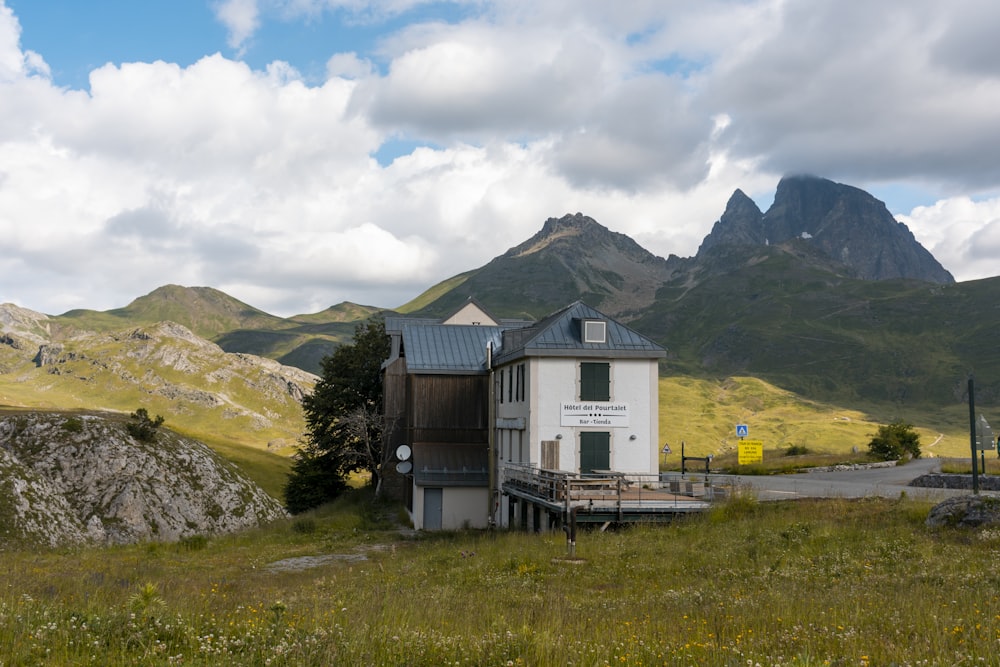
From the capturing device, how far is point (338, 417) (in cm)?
5394

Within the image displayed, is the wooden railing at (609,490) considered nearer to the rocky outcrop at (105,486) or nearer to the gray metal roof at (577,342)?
the gray metal roof at (577,342)

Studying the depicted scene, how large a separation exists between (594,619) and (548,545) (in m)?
12.3

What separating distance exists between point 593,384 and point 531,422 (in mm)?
3275

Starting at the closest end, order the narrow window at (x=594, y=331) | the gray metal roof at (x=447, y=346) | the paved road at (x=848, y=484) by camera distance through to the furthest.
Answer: the paved road at (x=848, y=484), the narrow window at (x=594, y=331), the gray metal roof at (x=447, y=346)

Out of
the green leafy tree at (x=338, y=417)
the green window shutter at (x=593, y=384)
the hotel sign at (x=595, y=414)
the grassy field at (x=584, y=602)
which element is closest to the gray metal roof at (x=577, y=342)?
the green window shutter at (x=593, y=384)

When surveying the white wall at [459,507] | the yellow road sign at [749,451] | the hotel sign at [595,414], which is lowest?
the white wall at [459,507]

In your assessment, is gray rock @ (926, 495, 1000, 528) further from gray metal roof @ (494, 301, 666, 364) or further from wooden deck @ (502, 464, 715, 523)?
gray metal roof @ (494, 301, 666, 364)

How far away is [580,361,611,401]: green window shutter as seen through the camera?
35344mm

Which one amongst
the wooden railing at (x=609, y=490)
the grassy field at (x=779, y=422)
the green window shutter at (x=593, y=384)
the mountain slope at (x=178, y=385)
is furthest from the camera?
the mountain slope at (x=178, y=385)

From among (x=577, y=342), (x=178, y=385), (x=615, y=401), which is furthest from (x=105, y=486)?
(x=178, y=385)

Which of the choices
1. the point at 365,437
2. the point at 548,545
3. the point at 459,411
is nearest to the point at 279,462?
the point at 365,437

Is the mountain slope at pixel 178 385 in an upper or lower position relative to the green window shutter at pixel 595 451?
upper

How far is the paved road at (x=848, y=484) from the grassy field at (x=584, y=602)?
4.62 meters

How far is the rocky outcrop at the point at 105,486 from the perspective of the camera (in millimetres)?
32594
